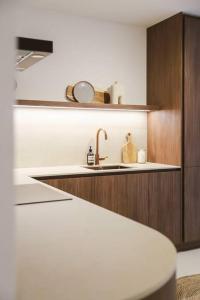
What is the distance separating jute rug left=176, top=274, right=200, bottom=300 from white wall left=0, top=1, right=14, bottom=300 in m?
2.25

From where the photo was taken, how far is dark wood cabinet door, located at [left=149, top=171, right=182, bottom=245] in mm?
3613

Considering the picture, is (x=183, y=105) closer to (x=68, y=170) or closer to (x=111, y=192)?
(x=111, y=192)

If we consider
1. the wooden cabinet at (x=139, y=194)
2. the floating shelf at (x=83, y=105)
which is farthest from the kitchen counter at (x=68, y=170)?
the floating shelf at (x=83, y=105)

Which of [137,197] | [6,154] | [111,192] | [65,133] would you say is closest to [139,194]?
[137,197]

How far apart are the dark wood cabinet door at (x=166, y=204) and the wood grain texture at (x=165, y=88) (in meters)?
0.23

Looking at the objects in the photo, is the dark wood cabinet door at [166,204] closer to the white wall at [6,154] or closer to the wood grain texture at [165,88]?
the wood grain texture at [165,88]

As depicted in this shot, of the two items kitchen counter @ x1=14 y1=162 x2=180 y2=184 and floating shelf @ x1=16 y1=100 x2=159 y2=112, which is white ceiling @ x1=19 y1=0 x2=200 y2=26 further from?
kitchen counter @ x1=14 y1=162 x2=180 y2=184

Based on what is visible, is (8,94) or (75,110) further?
(75,110)

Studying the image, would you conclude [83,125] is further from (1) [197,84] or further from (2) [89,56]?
(1) [197,84]

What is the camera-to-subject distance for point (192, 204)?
12.5ft

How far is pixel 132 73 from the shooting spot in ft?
13.6

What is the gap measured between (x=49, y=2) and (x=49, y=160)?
152cm

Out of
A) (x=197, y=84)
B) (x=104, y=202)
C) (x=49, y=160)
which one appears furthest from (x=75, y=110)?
(x=197, y=84)

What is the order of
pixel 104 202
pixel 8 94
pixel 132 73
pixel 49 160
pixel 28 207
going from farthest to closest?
pixel 132 73 < pixel 49 160 < pixel 104 202 < pixel 28 207 < pixel 8 94
